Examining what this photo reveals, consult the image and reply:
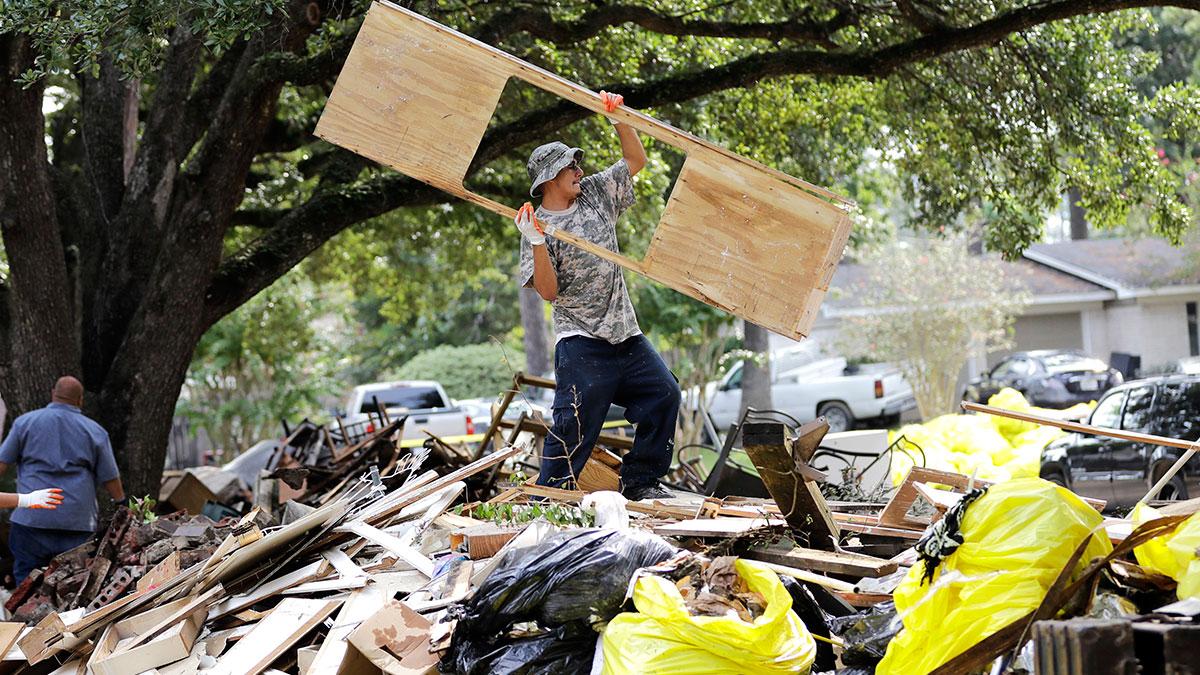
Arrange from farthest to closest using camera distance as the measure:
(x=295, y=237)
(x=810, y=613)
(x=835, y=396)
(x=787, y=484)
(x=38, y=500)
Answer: (x=835, y=396)
(x=295, y=237)
(x=38, y=500)
(x=787, y=484)
(x=810, y=613)

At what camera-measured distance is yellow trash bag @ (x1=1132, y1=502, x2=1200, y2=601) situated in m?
3.52

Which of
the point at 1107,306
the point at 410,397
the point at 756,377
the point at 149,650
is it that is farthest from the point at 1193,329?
the point at 149,650

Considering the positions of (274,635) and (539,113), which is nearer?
(274,635)

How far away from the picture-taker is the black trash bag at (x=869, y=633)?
4066mm

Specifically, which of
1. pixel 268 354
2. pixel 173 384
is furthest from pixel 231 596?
pixel 268 354

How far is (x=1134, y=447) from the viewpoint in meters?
11.3

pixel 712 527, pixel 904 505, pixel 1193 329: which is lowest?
pixel 712 527

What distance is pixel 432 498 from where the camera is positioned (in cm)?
618

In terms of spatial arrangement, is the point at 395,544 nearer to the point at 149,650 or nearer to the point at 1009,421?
the point at 149,650

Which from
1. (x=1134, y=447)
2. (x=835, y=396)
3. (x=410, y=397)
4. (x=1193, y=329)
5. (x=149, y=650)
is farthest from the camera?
(x=1193, y=329)

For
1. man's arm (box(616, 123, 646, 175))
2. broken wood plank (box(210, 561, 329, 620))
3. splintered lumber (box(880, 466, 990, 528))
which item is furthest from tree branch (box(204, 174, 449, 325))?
splintered lumber (box(880, 466, 990, 528))

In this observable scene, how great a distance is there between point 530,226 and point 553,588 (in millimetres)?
1937

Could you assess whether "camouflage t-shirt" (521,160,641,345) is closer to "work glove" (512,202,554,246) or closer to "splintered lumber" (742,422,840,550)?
"work glove" (512,202,554,246)

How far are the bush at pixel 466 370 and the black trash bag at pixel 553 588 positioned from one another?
88.2 feet
